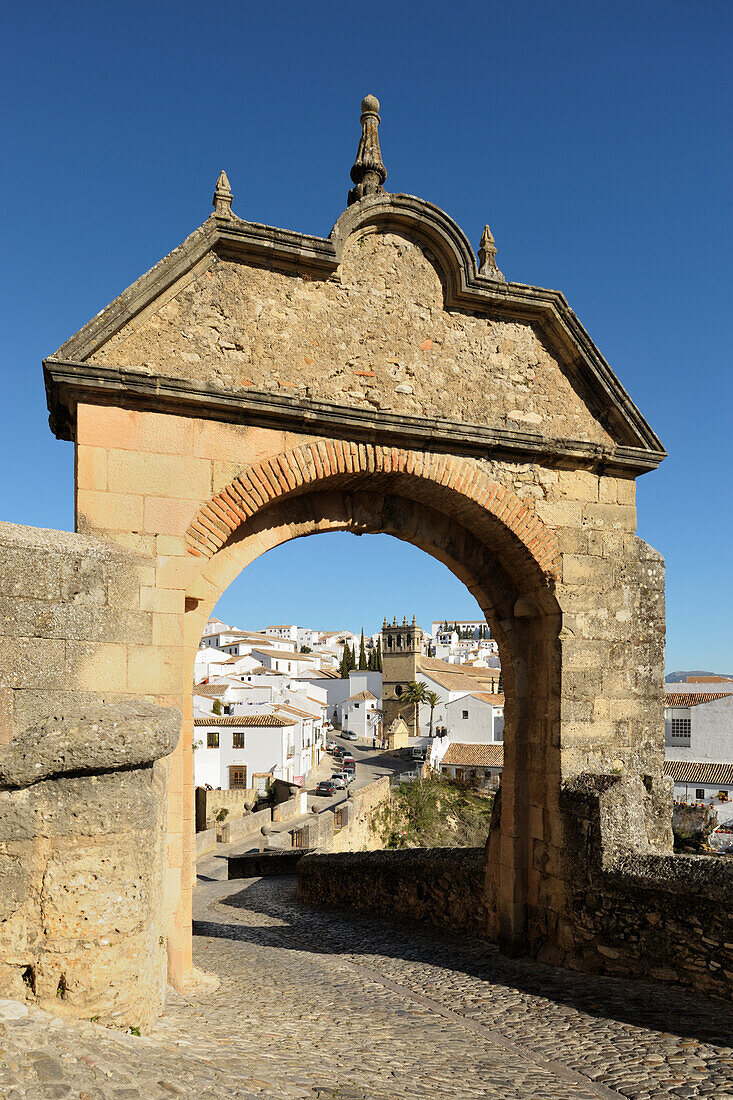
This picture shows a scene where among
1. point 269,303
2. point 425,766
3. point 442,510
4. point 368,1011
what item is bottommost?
point 425,766

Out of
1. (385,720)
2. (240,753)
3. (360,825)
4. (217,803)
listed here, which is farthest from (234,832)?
(385,720)

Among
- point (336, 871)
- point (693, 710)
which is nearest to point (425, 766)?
point (693, 710)

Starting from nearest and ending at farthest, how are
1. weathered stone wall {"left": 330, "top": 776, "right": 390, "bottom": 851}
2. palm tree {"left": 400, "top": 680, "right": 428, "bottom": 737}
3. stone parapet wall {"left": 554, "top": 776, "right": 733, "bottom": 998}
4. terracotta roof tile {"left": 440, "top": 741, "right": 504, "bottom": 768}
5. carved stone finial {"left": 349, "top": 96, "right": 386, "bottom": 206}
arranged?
stone parapet wall {"left": 554, "top": 776, "right": 733, "bottom": 998}
carved stone finial {"left": 349, "top": 96, "right": 386, "bottom": 206}
weathered stone wall {"left": 330, "top": 776, "right": 390, "bottom": 851}
terracotta roof tile {"left": 440, "top": 741, "right": 504, "bottom": 768}
palm tree {"left": 400, "top": 680, "right": 428, "bottom": 737}

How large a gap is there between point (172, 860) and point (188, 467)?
2.59 meters

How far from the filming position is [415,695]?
177 feet

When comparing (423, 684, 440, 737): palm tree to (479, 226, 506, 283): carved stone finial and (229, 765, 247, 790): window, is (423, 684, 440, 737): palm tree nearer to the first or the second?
(229, 765, 247, 790): window

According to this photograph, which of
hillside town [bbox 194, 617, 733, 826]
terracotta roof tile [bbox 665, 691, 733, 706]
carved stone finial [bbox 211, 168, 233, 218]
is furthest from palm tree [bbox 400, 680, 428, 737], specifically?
carved stone finial [bbox 211, 168, 233, 218]

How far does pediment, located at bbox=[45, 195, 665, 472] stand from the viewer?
18.3ft

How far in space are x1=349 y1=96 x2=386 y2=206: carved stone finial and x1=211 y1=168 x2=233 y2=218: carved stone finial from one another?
1040 mm

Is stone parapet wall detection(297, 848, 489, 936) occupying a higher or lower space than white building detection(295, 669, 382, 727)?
higher

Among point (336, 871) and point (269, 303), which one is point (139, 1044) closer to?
point (269, 303)

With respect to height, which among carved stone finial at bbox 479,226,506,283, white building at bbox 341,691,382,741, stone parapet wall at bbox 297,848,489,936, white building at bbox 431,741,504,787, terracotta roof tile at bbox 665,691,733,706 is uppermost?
carved stone finial at bbox 479,226,506,283

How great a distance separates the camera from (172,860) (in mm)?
5191

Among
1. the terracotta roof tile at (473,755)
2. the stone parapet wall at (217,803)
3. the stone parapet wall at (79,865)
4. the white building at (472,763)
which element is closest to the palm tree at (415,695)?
the white building at (472,763)
